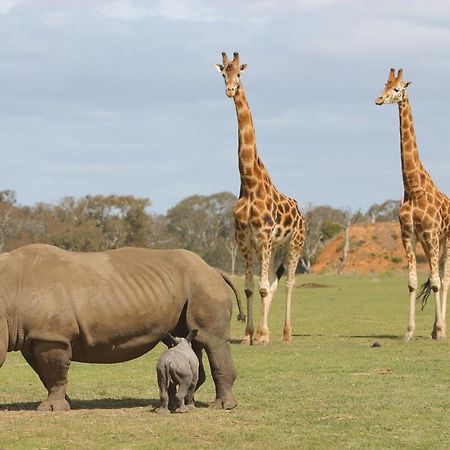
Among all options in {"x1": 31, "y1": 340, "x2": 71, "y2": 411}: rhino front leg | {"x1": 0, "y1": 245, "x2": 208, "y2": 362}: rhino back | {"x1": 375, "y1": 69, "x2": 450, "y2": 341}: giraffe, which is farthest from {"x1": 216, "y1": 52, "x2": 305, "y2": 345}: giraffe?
{"x1": 31, "y1": 340, "x2": 71, "y2": 411}: rhino front leg

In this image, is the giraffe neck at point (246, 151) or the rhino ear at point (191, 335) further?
the giraffe neck at point (246, 151)

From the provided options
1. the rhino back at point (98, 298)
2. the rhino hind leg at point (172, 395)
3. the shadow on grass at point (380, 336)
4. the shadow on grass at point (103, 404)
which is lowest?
the shadow on grass at point (380, 336)

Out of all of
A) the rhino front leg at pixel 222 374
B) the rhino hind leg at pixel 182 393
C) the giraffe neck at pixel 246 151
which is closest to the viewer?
the rhino hind leg at pixel 182 393

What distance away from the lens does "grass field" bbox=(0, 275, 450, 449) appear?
9.45 m

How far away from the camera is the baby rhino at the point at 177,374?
10.7 meters

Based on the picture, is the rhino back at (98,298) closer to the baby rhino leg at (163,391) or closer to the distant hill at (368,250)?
the baby rhino leg at (163,391)

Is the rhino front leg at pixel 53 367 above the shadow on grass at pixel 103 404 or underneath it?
above

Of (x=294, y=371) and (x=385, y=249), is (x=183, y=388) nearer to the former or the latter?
(x=294, y=371)

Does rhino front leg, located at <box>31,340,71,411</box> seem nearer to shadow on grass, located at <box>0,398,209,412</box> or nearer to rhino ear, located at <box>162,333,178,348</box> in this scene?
shadow on grass, located at <box>0,398,209,412</box>

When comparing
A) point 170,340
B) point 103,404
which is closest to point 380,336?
point 103,404

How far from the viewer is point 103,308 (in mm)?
11016

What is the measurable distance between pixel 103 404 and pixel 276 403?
1.81 m

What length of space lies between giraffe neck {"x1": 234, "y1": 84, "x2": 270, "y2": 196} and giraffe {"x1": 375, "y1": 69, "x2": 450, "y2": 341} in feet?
8.63

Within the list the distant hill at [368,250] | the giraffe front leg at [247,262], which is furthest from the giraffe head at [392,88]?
the distant hill at [368,250]
